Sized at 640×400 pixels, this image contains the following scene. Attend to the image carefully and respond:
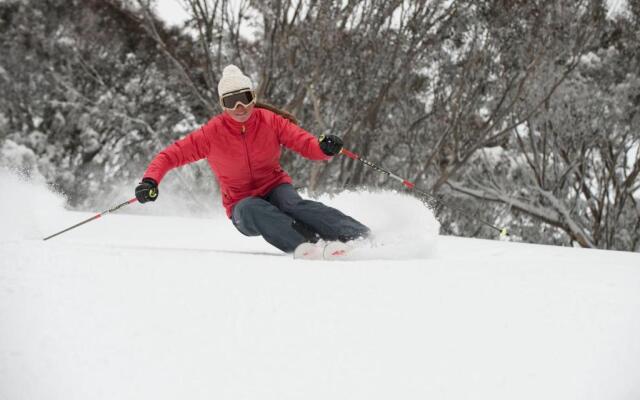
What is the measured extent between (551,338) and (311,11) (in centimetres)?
1009

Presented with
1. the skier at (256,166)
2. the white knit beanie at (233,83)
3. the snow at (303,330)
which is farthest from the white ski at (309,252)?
the white knit beanie at (233,83)

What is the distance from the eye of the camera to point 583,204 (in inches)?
583

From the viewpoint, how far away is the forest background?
1150 cm

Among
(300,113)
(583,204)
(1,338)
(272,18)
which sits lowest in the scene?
(1,338)

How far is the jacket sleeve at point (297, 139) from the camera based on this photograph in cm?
426

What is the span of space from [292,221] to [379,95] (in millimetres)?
8165

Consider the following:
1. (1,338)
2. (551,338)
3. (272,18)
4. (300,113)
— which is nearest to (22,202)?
(1,338)

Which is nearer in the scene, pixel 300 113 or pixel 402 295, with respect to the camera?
pixel 402 295

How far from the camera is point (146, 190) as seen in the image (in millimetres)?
3947

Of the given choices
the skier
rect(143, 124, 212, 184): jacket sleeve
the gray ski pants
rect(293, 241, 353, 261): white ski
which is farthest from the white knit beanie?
rect(293, 241, 353, 261): white ski

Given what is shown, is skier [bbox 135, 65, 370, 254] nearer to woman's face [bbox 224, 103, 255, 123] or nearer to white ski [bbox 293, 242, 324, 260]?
woman's face [bbox 224, 103, 255, 123]

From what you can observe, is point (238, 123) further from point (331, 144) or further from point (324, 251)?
point (324, 251)

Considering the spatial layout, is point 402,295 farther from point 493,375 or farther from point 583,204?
point 583,204

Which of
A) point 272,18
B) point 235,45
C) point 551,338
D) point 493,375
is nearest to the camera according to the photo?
point 493,375
